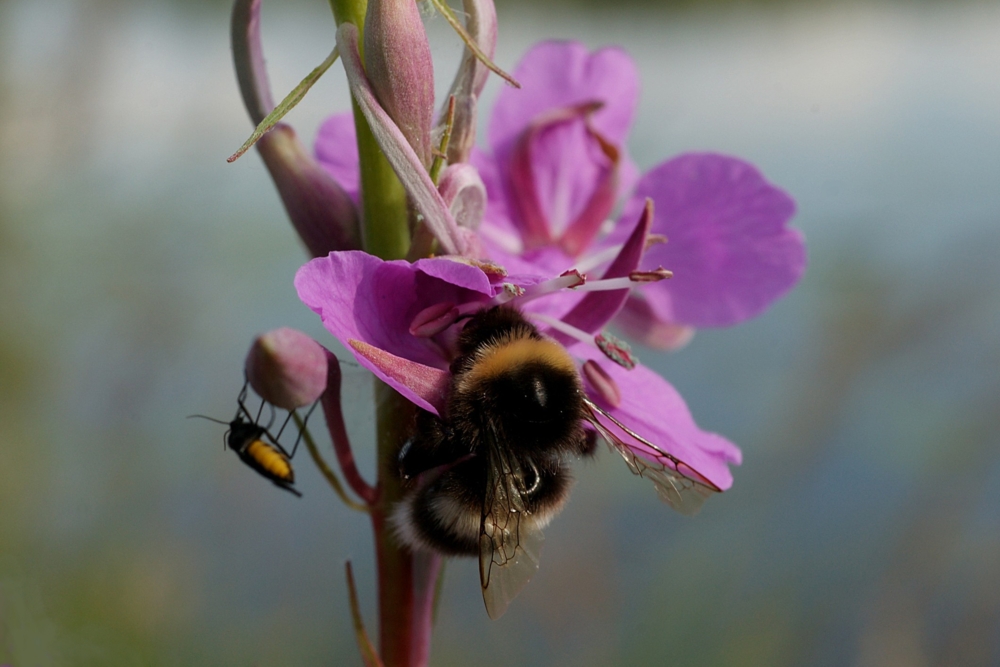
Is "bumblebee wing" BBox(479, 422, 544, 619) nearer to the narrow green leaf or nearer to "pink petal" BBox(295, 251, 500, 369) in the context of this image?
"pink petal" BBox(295, 251, 500, 369)

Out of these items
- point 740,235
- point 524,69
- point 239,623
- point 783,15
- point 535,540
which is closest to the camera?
point 535,540

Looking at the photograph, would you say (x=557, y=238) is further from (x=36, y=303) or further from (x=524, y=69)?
(x=36, y=303)

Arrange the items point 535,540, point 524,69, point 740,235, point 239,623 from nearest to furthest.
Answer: point 535,540, point 740,235, point 524,69, point 239,623

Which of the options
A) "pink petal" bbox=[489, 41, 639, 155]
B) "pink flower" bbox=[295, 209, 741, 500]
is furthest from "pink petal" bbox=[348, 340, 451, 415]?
"pink petal" bbox=[489, 41, 639, 155]

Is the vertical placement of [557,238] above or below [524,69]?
below

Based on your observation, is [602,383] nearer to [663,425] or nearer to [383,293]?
[663,425]

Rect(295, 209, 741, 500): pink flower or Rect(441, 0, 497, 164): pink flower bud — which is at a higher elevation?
Rect(441, 0, 497, 164): pink flower bud

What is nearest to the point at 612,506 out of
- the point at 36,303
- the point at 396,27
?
the point at 36,303

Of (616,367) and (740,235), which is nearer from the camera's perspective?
(616,367)
